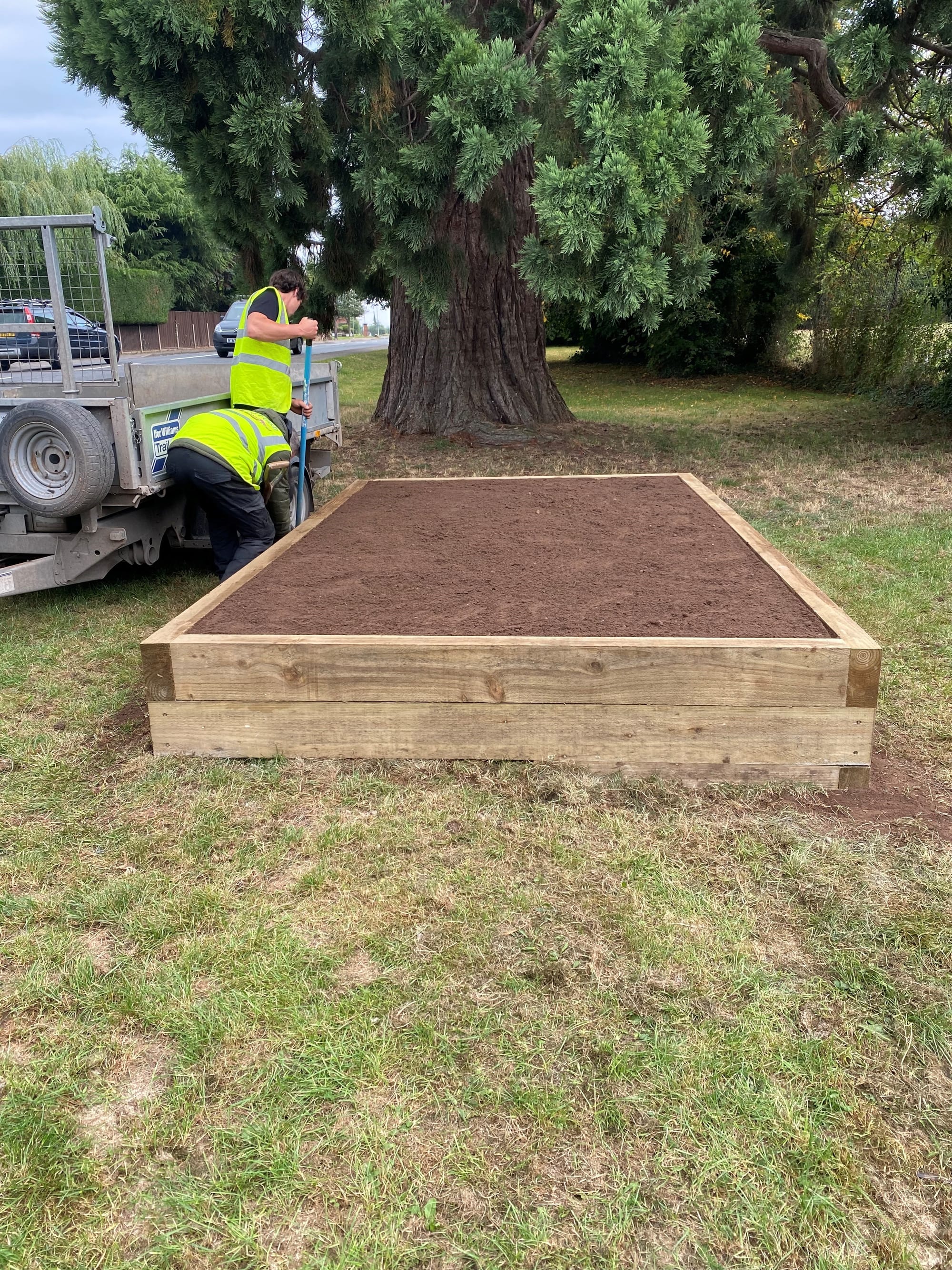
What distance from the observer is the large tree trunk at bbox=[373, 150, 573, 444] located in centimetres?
1095

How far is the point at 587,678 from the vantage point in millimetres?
3438

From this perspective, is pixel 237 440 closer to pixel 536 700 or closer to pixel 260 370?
pixel 260 370

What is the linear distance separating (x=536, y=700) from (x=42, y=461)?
3.04 m

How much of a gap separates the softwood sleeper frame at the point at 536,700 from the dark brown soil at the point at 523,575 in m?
0.19

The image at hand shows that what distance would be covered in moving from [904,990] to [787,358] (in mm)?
20109

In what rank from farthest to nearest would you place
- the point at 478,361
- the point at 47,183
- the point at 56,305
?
the point at 47,183
the point at 478,361
the point at 56,305

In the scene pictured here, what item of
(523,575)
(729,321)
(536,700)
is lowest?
(536,700)

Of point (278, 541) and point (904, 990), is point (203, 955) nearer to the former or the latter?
point (904, 990)

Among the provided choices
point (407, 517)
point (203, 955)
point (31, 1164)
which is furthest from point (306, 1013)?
point (407, 517)

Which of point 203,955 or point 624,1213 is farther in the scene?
point 203,955

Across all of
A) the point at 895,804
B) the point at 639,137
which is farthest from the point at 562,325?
the point at 895,804

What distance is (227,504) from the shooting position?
4.99 m

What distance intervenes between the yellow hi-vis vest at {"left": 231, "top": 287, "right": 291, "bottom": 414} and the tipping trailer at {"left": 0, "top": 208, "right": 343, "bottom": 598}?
1.21 feet

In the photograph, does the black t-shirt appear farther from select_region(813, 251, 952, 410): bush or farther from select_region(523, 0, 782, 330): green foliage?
select_region(813, 251, 952, 410): bush
